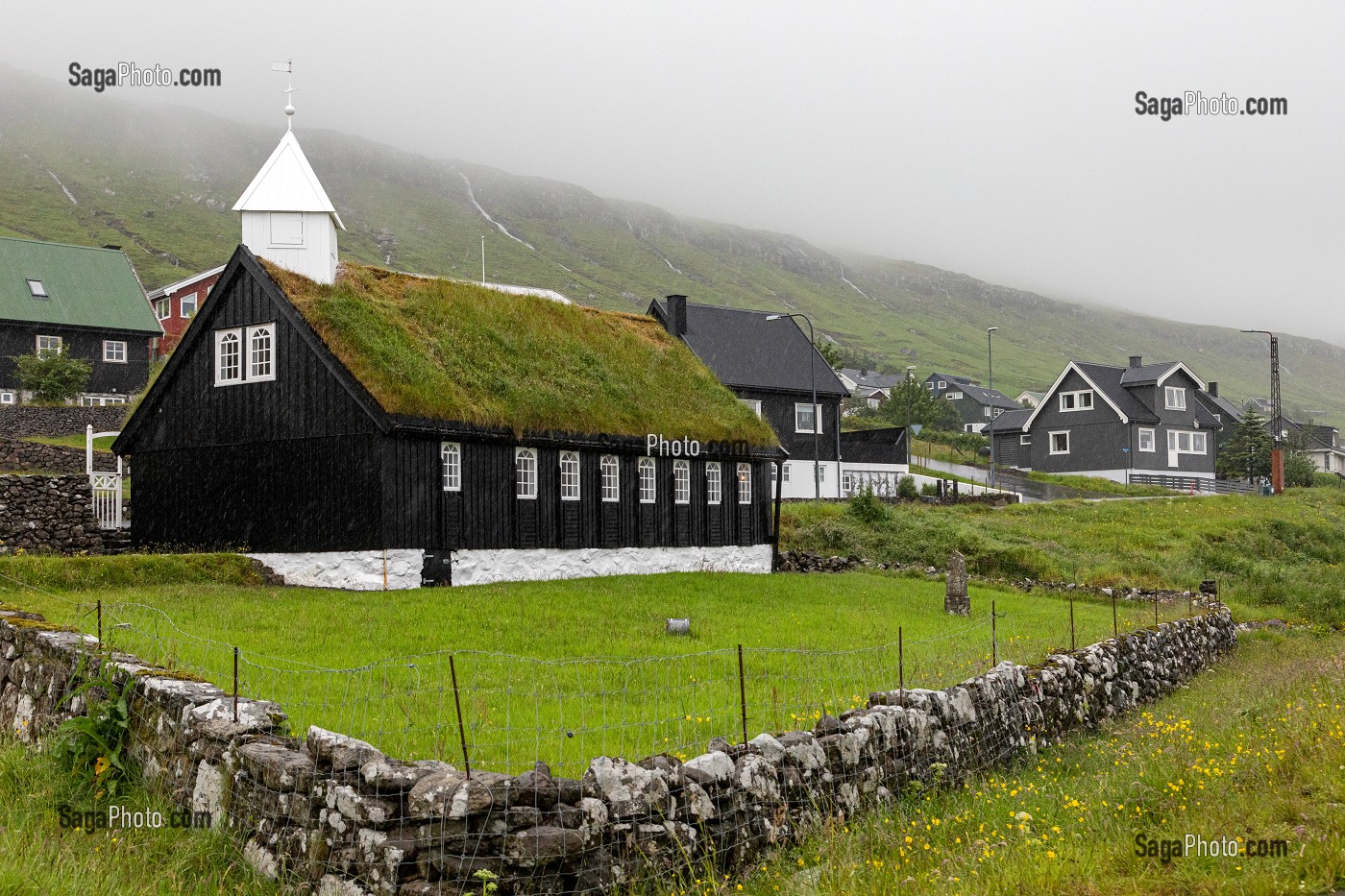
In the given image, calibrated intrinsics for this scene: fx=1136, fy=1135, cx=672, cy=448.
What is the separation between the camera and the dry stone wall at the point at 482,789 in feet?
24.9

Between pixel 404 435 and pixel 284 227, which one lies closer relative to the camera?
pixel 404 435

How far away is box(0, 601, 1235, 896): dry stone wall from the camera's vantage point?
760 cm

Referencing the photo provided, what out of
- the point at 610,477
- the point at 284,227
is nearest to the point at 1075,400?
the point at 610,477

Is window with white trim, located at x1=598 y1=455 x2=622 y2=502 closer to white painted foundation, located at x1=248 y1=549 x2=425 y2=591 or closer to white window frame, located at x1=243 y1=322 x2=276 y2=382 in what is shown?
white painted foundation, located at x1=248 y1=549 x2=425 y2=591

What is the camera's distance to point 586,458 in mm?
30812

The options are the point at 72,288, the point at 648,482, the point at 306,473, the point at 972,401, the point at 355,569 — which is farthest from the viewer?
the point at 972,401

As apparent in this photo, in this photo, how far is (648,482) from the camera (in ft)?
107

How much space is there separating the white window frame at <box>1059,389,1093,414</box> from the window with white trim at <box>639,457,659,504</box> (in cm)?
5057

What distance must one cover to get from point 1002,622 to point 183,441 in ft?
68.1

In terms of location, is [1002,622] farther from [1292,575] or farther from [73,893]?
[73,893]

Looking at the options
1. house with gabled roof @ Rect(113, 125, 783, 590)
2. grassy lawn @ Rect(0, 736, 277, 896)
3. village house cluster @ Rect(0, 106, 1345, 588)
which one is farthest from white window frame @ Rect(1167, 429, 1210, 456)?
grassy lawn @ Rect(0, 736, 277, 896)

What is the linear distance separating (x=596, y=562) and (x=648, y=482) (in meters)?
3.09

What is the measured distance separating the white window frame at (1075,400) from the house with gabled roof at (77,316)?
187ft

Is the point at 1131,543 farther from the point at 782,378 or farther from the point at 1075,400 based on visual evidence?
the point at 1075,400
